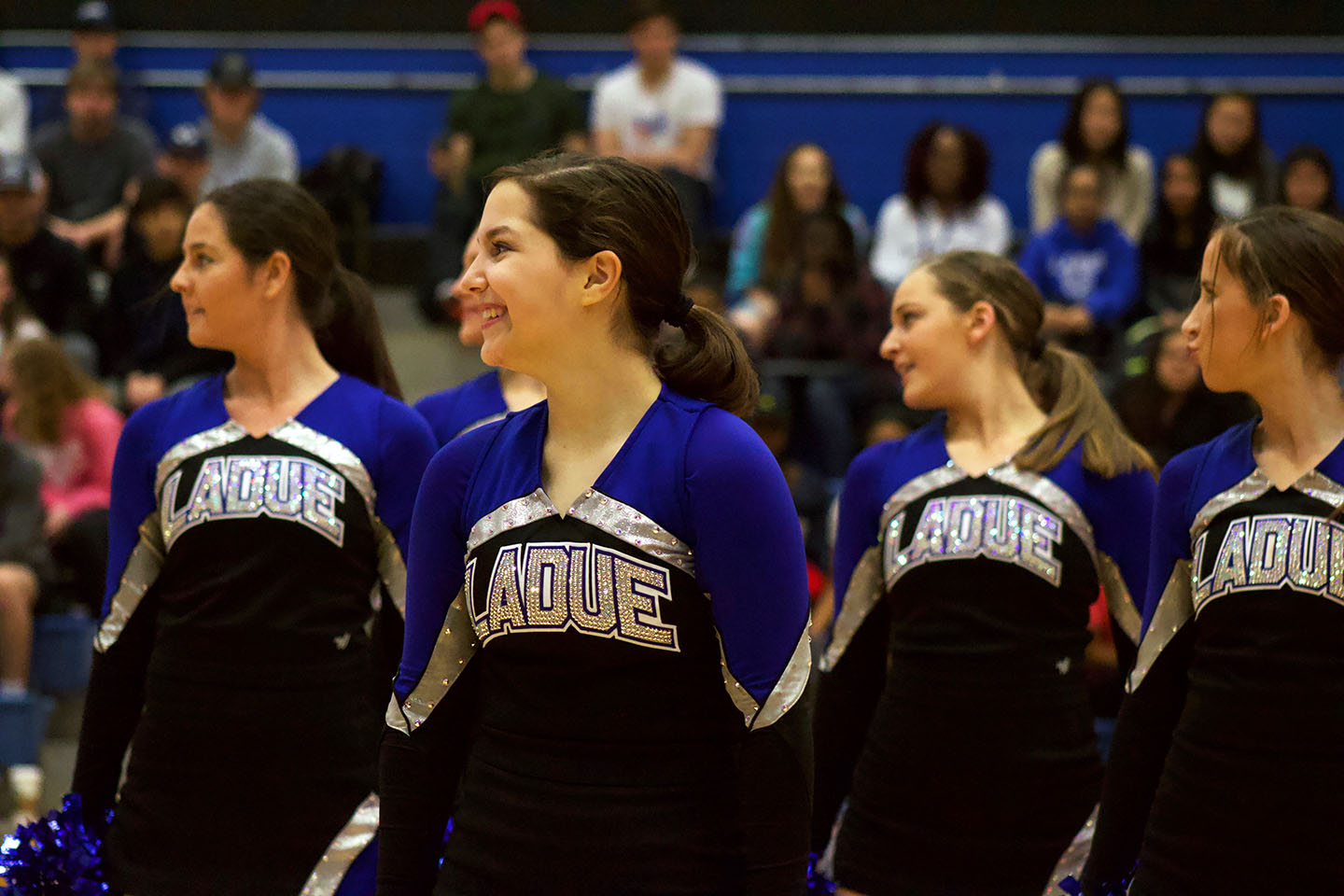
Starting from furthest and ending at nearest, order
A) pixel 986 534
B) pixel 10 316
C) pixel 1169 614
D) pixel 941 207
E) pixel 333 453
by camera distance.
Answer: pixel 941 207
pixel 10 316
pixel 986 534
pixel 333 453
pixel 1169 614

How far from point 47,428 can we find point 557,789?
4.88 metres

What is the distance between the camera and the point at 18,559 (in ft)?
18.9

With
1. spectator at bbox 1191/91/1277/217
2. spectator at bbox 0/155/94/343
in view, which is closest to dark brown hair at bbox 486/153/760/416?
spectator at bbox 0/155/94/343

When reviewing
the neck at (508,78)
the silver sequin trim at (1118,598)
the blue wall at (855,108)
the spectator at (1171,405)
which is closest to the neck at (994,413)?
the silver sequin trim at (1118,598)

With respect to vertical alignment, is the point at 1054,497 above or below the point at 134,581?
above

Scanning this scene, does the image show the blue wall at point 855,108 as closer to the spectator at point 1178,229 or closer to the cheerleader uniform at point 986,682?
the spectator at point 1178,229

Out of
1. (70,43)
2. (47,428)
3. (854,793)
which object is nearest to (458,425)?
(854,793)

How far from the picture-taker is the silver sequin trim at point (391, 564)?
299 cm

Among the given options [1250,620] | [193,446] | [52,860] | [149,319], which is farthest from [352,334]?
[149,319]

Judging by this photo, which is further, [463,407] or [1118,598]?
[463,407]

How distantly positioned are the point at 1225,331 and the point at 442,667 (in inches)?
55.5

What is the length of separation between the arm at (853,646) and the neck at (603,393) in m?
1.43

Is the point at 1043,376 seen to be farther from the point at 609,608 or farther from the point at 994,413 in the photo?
the point at 609,608

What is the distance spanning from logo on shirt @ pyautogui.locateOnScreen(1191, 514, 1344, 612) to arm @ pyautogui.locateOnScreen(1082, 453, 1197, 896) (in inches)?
3.9
